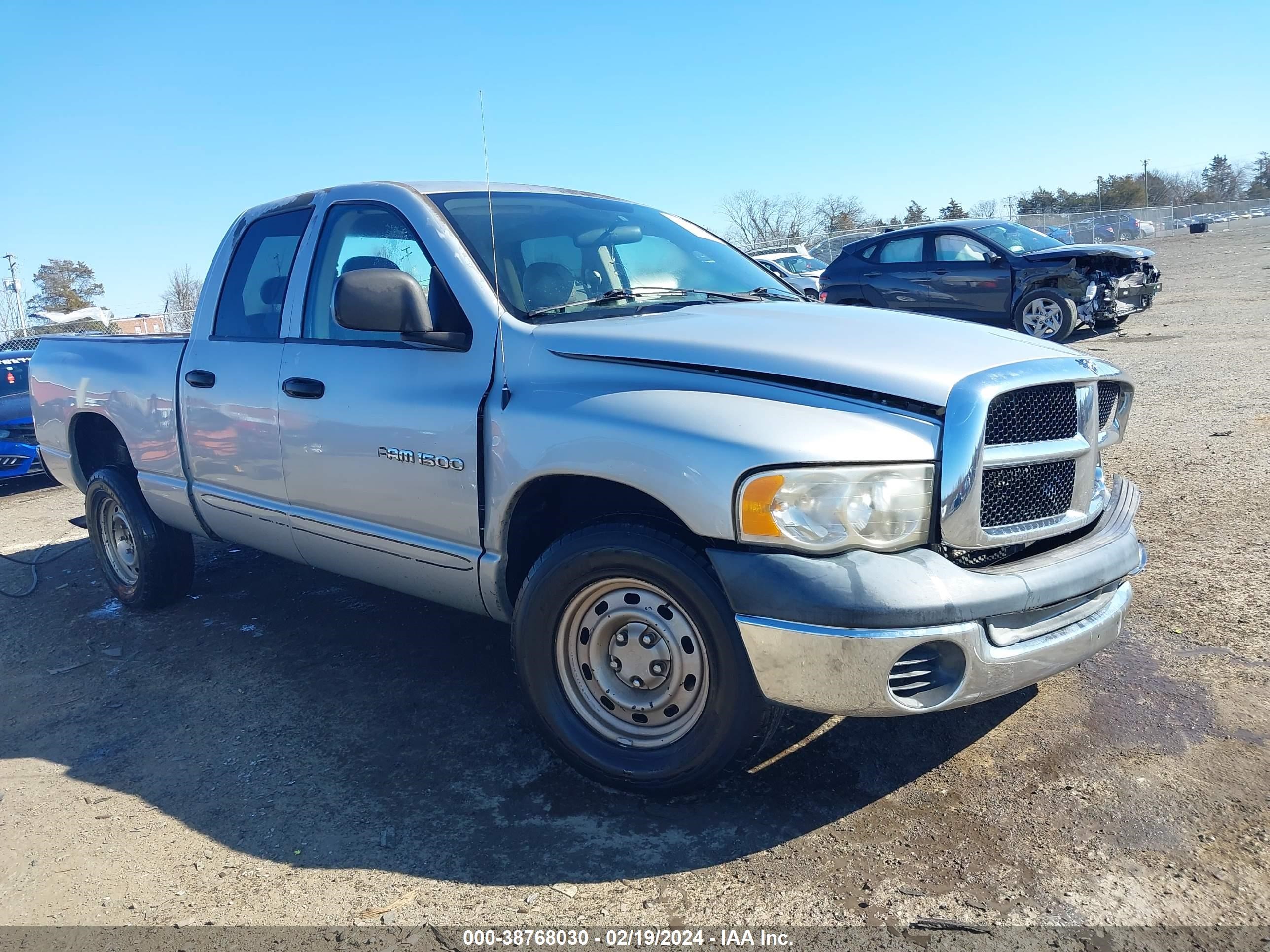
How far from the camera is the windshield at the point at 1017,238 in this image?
42.5 ft

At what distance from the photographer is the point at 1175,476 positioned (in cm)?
602

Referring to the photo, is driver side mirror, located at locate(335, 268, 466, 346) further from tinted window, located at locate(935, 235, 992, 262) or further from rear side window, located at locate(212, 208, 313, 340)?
tinted window, located at locate(935, 235, 992, 262)

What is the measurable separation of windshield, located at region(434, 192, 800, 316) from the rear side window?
95 centimetres

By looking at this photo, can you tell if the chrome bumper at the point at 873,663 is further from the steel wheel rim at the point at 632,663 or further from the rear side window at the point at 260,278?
the rear side window at the point at 260,278

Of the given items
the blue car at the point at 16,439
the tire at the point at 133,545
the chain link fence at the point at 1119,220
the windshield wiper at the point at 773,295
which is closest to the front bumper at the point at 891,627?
the windshield wiper at the point at 773,295

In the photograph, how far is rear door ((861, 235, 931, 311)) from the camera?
44.0 ft

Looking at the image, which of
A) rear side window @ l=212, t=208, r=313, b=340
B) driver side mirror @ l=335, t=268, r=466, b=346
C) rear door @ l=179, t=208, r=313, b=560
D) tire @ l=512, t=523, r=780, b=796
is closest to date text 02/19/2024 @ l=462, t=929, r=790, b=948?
tire @ l=512, t=523, r=780, b=796

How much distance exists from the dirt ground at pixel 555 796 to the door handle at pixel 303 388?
1.23 metres

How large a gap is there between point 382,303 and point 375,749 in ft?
5.24

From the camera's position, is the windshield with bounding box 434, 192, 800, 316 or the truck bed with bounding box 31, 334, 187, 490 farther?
the truck bed with bounding box 31, 334, 187, 490

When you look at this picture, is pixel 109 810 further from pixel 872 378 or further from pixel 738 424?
pixel 872 378

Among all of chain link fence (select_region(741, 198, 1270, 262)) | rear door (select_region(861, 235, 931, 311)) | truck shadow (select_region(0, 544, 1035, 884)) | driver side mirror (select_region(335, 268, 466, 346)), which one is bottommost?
truck shadow (select_region(0, 544, 1035, 884))

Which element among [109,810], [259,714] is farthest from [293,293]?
[109,810]

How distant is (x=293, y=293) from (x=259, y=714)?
69.1 inches
